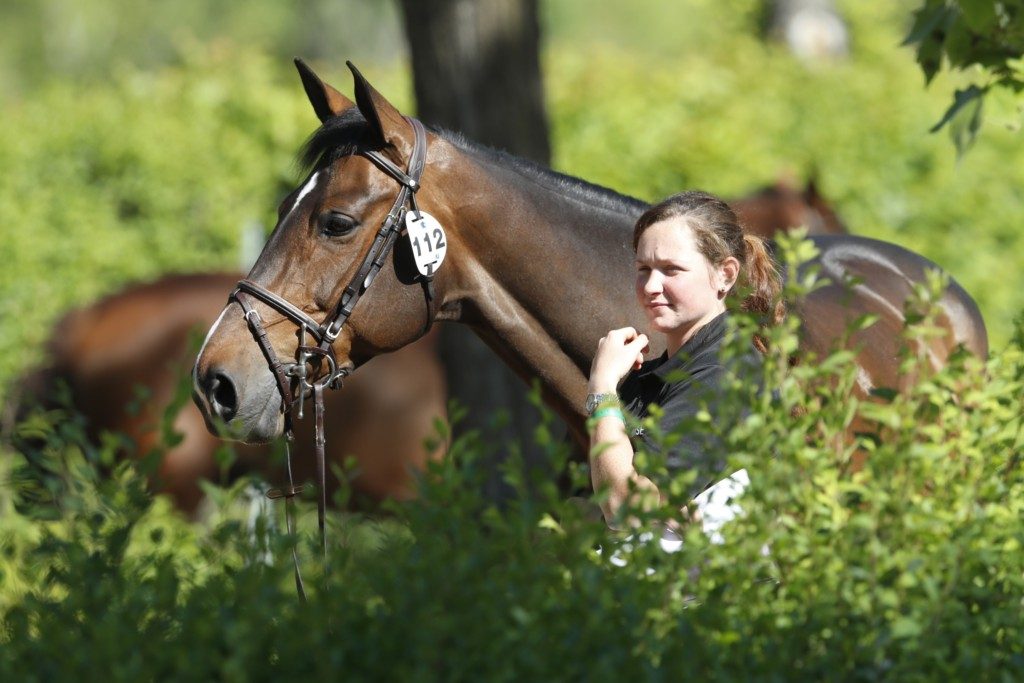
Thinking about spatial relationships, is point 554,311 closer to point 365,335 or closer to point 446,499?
point 365,335

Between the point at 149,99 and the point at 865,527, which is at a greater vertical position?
the point at 865,527

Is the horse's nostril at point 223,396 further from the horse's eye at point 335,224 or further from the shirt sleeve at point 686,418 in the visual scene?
the shirt sleeve at point 686,418

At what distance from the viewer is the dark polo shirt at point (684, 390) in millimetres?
3055

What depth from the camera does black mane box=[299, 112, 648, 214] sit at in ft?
12.9

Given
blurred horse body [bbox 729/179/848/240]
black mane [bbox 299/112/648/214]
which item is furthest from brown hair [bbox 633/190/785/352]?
blurred horse body [bbox 729/179/848/240]

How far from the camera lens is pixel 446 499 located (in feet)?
8.70

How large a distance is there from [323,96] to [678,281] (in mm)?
1269

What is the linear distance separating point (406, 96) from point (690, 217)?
7.67 metres

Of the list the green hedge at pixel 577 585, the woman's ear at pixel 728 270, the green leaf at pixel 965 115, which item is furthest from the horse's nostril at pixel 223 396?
the green leaf at pixel 965 115

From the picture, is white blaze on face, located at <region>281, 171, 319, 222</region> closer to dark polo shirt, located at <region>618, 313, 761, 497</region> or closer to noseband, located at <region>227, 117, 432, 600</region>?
noseband, located at <region>227, 117, 432, 600</region>

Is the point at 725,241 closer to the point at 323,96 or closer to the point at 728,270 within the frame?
the point at 728,270

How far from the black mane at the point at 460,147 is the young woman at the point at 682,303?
0.59 meters

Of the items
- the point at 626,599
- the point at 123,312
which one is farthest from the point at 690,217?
the point at 123,312

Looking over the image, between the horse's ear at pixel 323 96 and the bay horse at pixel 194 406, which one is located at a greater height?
the horse's ear at pixel 323 96
